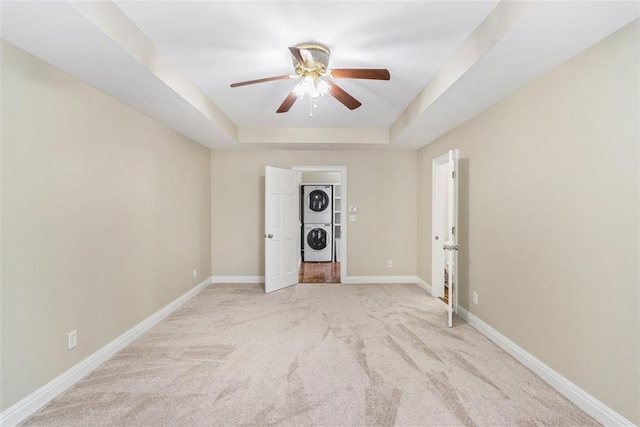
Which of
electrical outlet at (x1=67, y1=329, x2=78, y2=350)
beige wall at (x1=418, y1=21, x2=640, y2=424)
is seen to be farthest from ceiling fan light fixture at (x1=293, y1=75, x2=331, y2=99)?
electrical outlet at (x1=67, y1=329, x2=78, y2=350)

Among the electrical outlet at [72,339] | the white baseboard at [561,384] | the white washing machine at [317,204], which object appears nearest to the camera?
the white baseboard at [561,384]

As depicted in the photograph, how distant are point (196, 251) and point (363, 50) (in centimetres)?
356

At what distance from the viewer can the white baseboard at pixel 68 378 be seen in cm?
180

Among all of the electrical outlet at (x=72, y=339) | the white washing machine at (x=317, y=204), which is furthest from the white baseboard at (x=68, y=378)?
the white washing machine at (x=317, y=204)

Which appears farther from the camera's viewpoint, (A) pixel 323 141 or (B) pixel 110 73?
(A) pixel 323 141

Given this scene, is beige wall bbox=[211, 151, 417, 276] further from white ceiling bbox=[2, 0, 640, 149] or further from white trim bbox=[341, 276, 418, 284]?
white ceiling bbox=[2, 0, 640, 149]

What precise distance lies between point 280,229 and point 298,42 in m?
3.04

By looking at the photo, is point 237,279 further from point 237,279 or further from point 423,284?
point 423,284

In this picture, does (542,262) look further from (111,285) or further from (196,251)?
(196,251)

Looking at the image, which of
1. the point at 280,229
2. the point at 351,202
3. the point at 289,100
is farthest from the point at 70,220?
the point at 351,202

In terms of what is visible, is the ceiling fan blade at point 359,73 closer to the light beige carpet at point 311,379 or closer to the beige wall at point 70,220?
the beige wall at point 70,220

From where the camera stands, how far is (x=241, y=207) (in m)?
5.11

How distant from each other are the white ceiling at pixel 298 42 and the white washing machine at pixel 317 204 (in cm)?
402

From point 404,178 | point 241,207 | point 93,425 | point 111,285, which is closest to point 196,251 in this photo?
point 241,207
